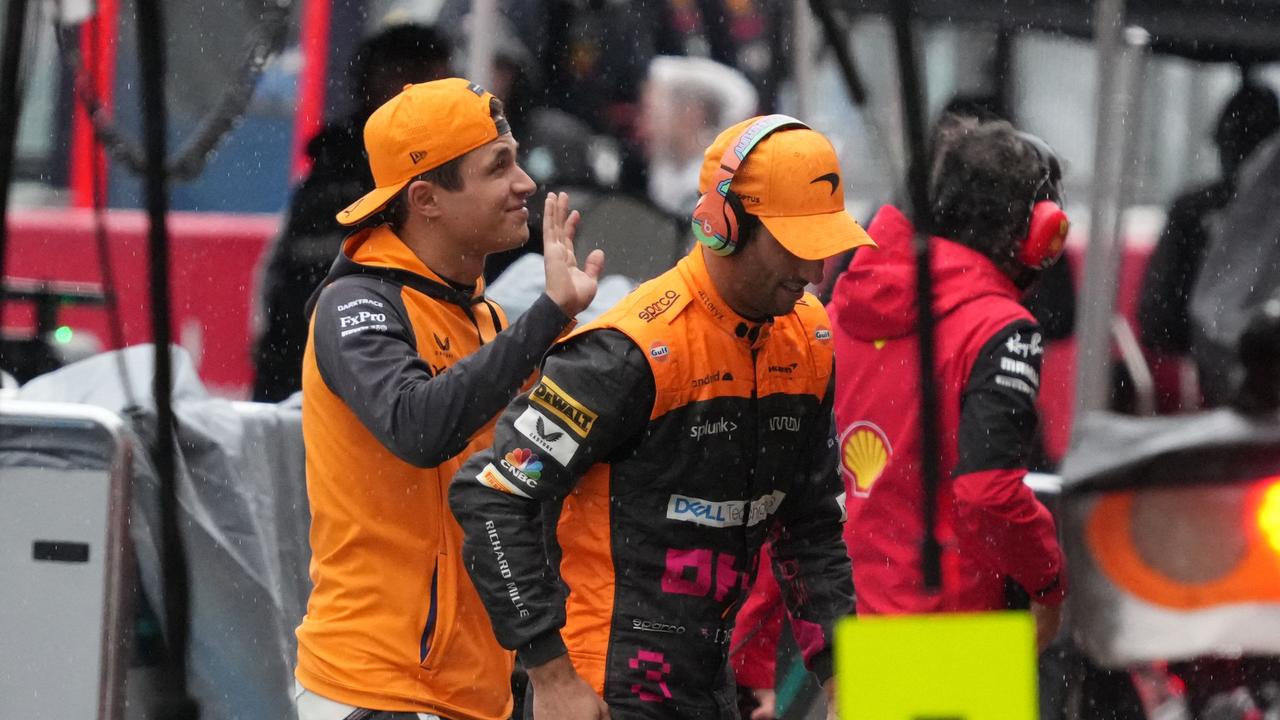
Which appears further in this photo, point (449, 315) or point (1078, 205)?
point (1078, 205)

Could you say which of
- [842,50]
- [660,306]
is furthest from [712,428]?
[842,50]

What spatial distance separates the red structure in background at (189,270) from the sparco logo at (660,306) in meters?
7.42

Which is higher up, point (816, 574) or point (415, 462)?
point (415, 462)

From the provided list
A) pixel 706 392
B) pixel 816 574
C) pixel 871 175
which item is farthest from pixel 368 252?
pixel 871 175

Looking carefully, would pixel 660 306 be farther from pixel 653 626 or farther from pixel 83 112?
pixel 83 112

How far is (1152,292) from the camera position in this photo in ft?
21.5

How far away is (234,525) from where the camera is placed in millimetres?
4887

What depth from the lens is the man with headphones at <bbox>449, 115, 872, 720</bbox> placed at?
9.86ft

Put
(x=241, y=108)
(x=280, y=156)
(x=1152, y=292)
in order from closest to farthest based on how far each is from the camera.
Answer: (x=241, y=108)
(x=1152, y=292)
(x=280, y=156)

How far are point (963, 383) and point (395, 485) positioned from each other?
1.28 metres

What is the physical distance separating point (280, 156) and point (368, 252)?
26.2ft

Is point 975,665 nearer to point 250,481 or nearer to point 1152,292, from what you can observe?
point 250,481

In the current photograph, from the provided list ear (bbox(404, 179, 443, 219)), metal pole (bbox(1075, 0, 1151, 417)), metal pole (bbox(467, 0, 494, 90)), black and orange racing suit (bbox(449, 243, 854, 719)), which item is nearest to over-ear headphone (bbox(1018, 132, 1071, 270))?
metal pole (bbox(1075, 0, 1151, 417))

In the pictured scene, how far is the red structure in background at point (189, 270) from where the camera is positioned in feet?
34.0
